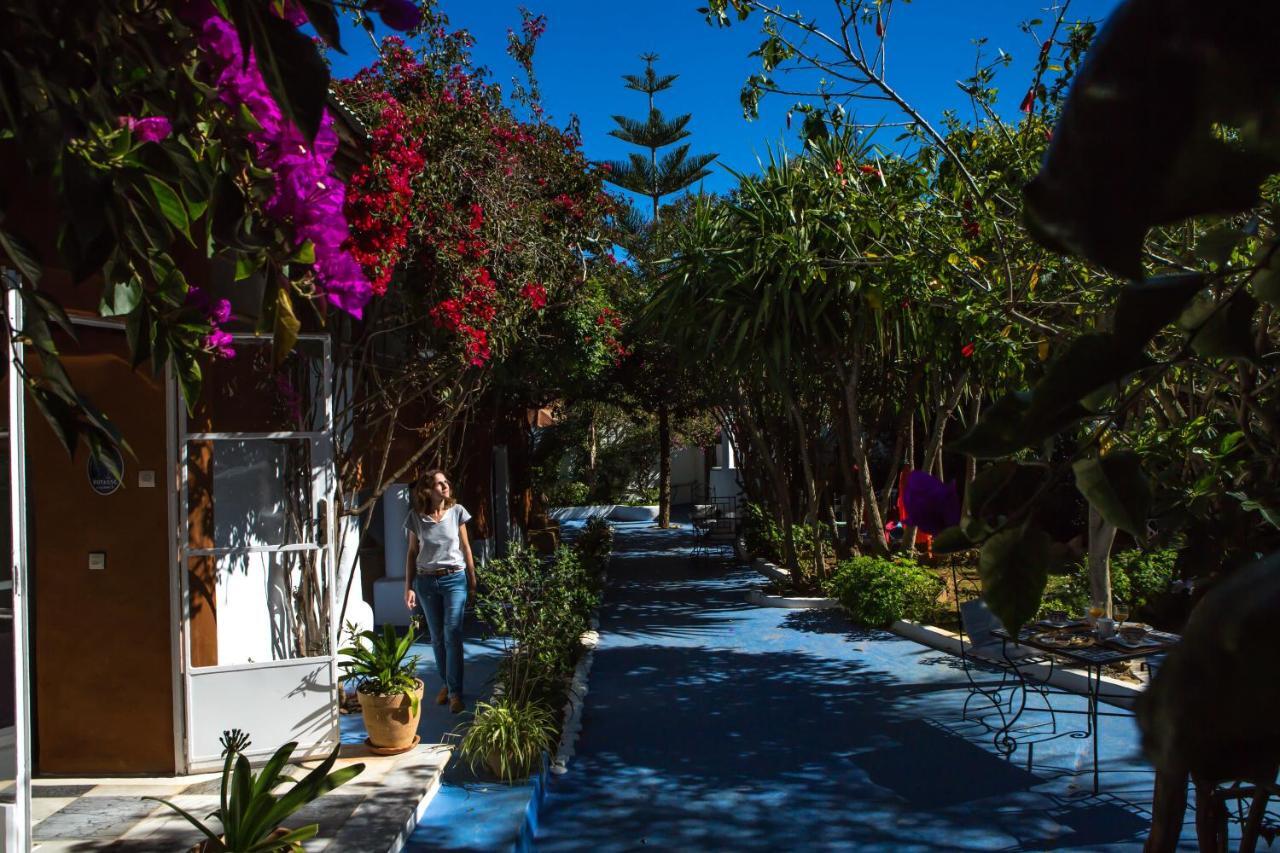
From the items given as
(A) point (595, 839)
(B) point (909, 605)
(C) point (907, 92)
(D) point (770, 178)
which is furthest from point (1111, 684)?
(D) point (770, 178)

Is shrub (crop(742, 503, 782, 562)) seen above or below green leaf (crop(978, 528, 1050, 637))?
below

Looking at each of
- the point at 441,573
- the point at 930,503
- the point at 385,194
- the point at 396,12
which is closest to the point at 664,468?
the point at 441,573

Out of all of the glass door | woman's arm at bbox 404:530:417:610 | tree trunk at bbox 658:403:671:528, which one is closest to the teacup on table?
woman's arm at bbox 404:530:417:610

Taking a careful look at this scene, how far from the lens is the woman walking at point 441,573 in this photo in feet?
23.9

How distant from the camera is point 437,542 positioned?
7.26 meters

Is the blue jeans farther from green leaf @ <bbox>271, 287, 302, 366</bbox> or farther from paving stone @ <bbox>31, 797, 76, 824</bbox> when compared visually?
green leaf @ <bbox>271, 287, 302, 366</bbox>

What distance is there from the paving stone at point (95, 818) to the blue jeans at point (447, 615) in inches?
91.8

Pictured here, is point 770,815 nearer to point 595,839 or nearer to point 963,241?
point 595,839

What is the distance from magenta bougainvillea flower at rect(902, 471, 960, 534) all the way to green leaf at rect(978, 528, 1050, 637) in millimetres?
354

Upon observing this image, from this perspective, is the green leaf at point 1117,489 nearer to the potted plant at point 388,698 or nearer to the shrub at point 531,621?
the potted plant at point 388,698

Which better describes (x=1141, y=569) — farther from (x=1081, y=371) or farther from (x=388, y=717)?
(x=1081, y=371)

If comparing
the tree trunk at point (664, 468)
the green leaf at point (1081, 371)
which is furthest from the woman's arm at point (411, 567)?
the tree trunk at point (664, 468)

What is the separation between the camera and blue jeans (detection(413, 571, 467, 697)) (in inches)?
286

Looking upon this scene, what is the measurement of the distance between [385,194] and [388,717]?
304 cm
